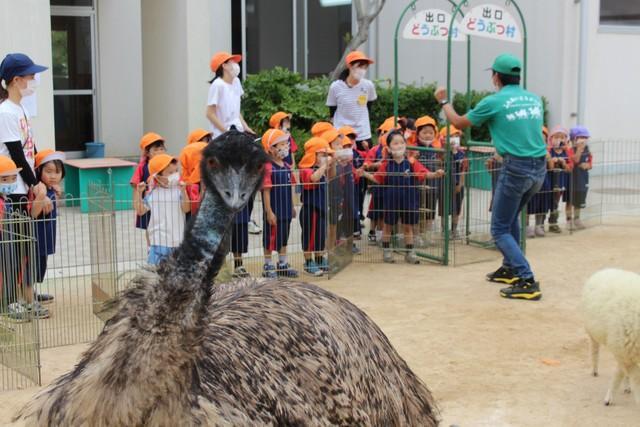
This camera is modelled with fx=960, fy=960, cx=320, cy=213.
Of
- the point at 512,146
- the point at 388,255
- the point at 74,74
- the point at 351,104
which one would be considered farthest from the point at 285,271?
the point at 74,74

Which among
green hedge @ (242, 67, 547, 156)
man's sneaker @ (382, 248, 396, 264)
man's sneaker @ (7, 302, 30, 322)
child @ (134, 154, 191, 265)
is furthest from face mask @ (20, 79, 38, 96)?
green hedge @ (242, 67, 547, 156)

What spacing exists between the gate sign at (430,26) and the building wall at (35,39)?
4601 mm

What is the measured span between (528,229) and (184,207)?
205 inches

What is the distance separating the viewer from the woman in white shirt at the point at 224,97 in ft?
32.8

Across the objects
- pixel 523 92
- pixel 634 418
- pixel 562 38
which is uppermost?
pixel 562 38

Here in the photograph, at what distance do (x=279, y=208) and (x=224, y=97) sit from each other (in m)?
1.53

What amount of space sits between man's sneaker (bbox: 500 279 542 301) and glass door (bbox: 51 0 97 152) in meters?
9.08

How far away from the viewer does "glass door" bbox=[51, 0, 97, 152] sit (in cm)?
1549

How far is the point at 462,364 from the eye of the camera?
681 cm

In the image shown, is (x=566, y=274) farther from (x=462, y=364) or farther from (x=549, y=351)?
(x=462, y=364)

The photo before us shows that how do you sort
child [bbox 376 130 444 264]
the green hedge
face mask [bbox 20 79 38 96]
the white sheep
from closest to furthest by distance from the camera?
the white sheep, face mask [bbox 20 79 38 96], child [bbox 376 130 444 264], the green hedge

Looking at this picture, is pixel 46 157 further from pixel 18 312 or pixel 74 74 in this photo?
pixel 74 74

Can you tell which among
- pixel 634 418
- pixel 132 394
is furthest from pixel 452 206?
pixel 132 394

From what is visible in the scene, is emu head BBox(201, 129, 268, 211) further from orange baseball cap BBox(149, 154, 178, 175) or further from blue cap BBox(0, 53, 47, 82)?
blue cap BBox(0, 53, 47, 82)
